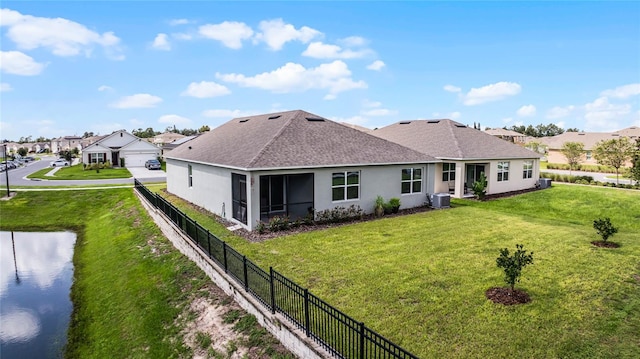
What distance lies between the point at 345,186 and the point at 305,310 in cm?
1107

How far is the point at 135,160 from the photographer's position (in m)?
57.7

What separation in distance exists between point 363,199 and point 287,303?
10508 mm

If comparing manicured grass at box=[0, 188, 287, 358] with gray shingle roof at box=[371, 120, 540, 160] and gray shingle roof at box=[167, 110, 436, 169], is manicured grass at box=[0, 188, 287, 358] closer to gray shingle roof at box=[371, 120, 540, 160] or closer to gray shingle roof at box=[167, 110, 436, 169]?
gray shingle roof at box=[167, 110, 436, 169]

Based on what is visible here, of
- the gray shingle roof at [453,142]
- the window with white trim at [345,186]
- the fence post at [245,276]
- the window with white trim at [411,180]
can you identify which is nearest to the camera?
the fence post at [245,276]

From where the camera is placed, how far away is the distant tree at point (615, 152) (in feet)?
121

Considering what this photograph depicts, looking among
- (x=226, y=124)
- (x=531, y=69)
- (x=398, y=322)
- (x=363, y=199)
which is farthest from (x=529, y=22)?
(x=398, y=322)

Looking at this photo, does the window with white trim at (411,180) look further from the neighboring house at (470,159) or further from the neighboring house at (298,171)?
the neighboring house at (470,159)

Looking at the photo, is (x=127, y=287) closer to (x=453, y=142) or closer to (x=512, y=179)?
(x=453, y=142)

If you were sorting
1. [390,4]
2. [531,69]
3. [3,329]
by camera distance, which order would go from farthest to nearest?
[531,69], [390,4], [3,329]

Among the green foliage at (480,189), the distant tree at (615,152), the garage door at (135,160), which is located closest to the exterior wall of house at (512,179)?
the green foliage at (480,189)

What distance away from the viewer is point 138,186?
29.1m

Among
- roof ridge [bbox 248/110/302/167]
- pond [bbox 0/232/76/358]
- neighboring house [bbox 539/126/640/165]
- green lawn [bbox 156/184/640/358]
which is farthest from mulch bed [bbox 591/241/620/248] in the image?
neighboring house [bbox 539/126/640/165]

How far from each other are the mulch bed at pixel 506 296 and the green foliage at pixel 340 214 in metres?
8.89

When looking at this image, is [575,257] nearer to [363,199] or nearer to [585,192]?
[363,199]
